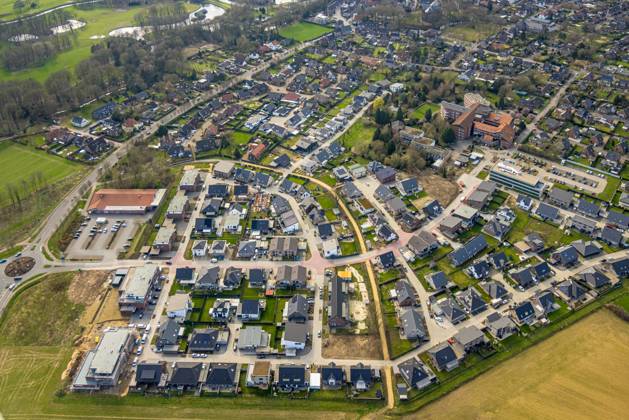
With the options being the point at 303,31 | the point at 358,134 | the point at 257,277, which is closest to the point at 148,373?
the point at 257,277

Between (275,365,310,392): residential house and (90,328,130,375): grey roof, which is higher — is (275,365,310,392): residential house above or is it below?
below

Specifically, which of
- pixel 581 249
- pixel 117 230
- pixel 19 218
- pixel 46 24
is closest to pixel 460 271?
pixel 581 249

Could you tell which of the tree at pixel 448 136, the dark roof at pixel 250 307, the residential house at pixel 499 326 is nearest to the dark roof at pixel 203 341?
the dark roof at pixel 250 307

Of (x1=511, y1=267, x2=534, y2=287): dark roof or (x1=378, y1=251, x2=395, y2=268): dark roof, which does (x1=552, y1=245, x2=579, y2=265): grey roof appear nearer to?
(x1=511, y1=267, x2=534, y2=287): dark roof

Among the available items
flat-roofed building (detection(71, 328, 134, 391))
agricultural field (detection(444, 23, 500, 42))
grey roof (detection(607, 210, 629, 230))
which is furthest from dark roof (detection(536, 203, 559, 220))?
agricultural field (detection(444, 23, 500, 42))

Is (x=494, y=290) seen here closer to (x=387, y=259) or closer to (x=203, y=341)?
(x=387, y=259)

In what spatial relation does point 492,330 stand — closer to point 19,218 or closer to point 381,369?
point 381,369
